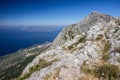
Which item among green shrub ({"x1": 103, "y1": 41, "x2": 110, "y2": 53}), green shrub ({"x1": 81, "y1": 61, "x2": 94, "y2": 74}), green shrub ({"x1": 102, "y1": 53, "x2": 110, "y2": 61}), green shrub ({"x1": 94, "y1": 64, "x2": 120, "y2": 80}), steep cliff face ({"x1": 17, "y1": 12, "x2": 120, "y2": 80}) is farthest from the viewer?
green shrub ({"x1": 103, "y1": 41, "x2": 110, "y2": 53})

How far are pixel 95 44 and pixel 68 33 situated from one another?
418 ft

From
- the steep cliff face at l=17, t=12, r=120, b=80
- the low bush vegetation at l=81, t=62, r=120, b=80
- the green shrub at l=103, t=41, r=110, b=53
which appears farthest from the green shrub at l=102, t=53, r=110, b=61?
the low bush vegetation at l=81, t=62, r=120, b=80

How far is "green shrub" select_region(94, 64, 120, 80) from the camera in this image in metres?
49.0

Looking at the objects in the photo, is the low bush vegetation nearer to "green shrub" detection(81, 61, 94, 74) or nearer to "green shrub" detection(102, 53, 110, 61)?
"green shrub" detection(81, 61, 94, 74)

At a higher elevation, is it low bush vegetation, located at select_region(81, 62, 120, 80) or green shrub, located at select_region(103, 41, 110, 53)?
green shrub, located at select_region(103, 41, 110, 53)

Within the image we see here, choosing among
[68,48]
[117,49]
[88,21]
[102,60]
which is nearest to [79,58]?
[102,60]

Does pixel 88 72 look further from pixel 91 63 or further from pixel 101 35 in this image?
pixel 101 35

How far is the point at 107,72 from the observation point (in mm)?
49938

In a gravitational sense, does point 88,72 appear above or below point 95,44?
below

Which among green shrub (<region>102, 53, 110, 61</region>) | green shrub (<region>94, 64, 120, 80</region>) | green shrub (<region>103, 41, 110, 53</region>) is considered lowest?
green shrub (<region>94, 64, 120, 80</region>)

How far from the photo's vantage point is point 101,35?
264 feet

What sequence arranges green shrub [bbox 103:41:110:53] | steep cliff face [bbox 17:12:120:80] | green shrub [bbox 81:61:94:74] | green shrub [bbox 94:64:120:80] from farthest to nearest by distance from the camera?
green shrub [bbox 103:41:110:53] < green shrub [bbox 81:61:94:74] < green shrub [bbox 94:64:120:80] < steep cliff face [bbox 17:12:120:80]

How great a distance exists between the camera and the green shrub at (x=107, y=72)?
161 feet

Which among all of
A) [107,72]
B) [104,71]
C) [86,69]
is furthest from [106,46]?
[86,69]
